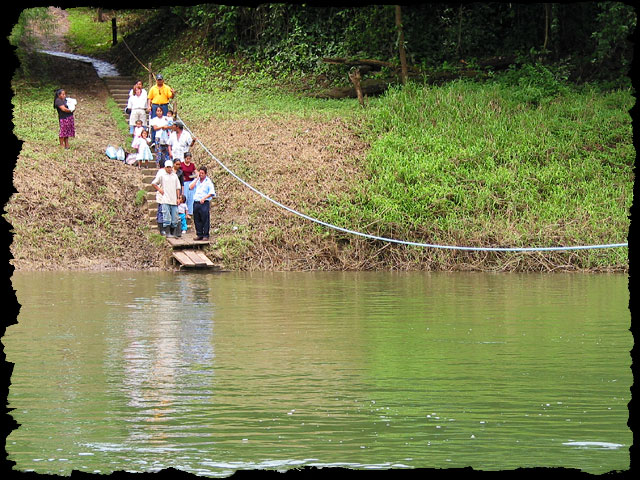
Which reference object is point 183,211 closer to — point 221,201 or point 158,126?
point 221,201

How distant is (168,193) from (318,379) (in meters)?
10.9

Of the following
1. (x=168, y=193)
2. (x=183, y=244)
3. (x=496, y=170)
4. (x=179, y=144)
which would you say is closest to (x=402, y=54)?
(x=496, y=170)

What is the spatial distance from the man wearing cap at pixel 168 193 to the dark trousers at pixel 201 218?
0.43 metres

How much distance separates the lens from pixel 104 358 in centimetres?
1090

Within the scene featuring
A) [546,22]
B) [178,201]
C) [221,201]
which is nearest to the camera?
[178,201]

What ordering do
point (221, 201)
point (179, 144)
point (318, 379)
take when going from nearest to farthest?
point (318, 379), point (179, 144), point (221, 201)

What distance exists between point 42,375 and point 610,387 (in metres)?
5.58

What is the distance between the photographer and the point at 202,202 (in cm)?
1994

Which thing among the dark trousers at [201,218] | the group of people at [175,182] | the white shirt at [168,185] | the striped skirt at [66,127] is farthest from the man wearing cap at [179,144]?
the striped skirt at [66,127]

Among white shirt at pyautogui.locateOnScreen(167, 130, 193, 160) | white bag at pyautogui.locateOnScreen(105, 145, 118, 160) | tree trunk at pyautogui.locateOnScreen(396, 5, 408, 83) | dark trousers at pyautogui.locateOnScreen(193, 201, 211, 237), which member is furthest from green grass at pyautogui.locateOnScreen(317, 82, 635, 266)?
white bag at pyautogui.locateOnScreen(105, 145, 118, 160)

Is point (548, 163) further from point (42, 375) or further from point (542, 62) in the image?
point (42, 375)

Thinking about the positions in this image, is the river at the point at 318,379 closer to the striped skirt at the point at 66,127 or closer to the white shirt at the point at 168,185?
the white shirt at the point at 168,185

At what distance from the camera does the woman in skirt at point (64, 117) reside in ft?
78.6

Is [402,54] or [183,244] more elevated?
[402,54]
